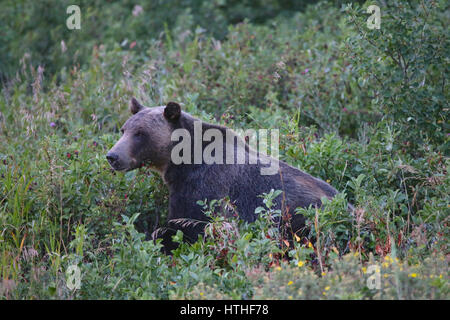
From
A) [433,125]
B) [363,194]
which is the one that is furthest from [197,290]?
[433,125]

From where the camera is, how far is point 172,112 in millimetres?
5969

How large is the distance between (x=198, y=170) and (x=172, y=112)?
0.64 m

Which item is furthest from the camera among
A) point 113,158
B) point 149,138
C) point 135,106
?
point 135,106

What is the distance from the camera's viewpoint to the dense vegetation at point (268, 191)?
460 centimetres

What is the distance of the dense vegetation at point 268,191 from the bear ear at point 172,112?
2.55 feet

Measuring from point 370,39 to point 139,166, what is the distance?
3147mm

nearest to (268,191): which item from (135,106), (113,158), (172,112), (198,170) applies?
(198,170)

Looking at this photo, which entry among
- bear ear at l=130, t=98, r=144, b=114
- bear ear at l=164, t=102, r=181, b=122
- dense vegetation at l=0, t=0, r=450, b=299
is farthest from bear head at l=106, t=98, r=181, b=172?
dense vegetation at l=0, t=0, r=450, b=299

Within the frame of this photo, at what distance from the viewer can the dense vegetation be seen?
460cm

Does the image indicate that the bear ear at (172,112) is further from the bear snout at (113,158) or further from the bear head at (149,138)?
the bear snout at (113,158)

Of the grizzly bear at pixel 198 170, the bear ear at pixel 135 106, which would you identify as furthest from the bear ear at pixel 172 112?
the bear ear at pixel 135 106

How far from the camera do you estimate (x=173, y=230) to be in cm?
591

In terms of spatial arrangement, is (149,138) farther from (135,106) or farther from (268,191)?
(268,191)
